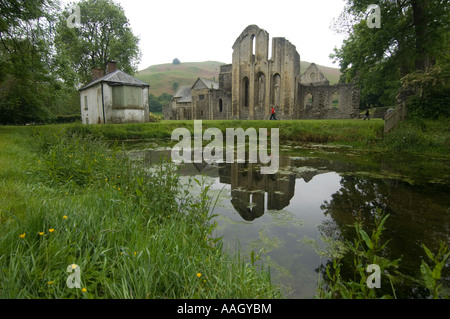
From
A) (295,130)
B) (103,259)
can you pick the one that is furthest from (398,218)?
(295,130)

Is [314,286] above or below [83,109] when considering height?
below

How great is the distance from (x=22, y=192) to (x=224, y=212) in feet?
11.0

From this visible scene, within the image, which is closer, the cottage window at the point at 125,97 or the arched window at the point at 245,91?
the cottage window at the point at 125,97

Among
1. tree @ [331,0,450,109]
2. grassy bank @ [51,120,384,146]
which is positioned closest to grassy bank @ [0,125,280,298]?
grassy bank @ [51,120,384,146]

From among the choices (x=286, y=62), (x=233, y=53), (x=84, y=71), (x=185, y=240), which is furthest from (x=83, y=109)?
(x=185, y=240)

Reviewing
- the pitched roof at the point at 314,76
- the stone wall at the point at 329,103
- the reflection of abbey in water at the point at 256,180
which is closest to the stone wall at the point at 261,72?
the stone wall at the point at 329,103

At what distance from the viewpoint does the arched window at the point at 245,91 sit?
32.5 m

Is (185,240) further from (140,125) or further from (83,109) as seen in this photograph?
(83,109)

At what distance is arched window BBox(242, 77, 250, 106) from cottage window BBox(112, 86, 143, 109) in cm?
1490

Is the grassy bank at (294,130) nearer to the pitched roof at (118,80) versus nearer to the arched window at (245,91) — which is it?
the pitched roof at (118,80)

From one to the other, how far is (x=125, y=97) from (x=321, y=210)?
66.0ft

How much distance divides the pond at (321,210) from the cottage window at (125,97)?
1475cm

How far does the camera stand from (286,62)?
29266 mm

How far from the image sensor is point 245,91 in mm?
33188
